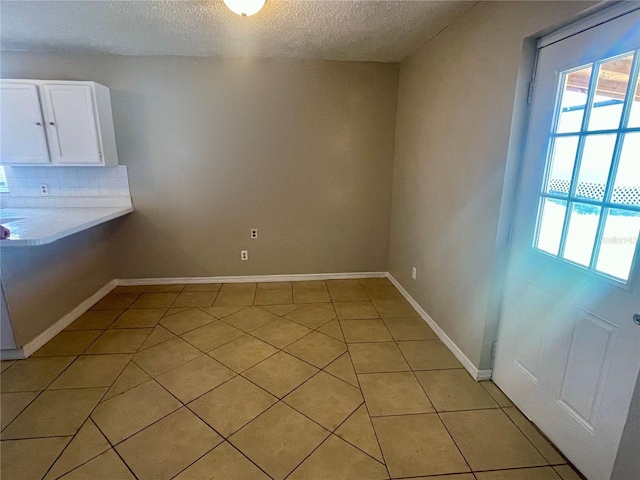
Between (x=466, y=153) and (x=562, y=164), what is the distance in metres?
0.71

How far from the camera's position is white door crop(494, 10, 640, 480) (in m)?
1.26

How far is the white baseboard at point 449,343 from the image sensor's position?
6.95ft

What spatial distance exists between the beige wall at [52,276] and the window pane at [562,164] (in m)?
3.47

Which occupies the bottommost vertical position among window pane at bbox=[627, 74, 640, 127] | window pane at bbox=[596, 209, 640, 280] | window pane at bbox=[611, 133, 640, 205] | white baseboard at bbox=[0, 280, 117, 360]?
white baseboard at bbox=[0, 280, 117, 360]

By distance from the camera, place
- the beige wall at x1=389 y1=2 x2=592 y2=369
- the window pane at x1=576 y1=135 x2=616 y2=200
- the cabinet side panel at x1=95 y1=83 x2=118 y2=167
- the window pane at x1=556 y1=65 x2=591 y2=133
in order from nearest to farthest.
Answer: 1. the window pane at x1=576 y1=135 x2=616 y2=200
2. the window pane at x1=556 y1=65 x2=591 y2=133
3. the beige wall at x1=389 y1=2 x2=592 y2=369
4. the cabinet side panel at x1=95 y1=83 x2=118 y2=167

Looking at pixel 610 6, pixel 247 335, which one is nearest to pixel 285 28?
pixel 610 6

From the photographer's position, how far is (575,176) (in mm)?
1479

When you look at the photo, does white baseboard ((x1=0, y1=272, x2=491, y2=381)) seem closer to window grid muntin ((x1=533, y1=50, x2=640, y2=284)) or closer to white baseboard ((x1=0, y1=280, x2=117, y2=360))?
white baseboard ((x1=0, y1=280, x2=117, y2=360))

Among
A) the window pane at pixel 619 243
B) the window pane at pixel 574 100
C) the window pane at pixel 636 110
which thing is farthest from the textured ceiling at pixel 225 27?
the window pane at pixel 619 243

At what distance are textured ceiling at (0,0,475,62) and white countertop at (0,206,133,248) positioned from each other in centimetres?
152

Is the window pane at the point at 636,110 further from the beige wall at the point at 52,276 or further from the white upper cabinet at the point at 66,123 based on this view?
the white upper cabinet at the point at 66,123

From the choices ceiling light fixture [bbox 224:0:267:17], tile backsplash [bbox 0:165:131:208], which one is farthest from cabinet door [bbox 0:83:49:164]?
ceiling light fixture [bbox 224:0:267:17]

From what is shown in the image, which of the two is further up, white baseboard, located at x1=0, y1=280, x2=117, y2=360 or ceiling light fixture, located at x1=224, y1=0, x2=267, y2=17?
ceiling light fixture, located at x1=224, y1=0, x2=267, y2=17

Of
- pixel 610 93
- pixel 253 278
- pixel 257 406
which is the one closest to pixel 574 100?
pixel 610 93
